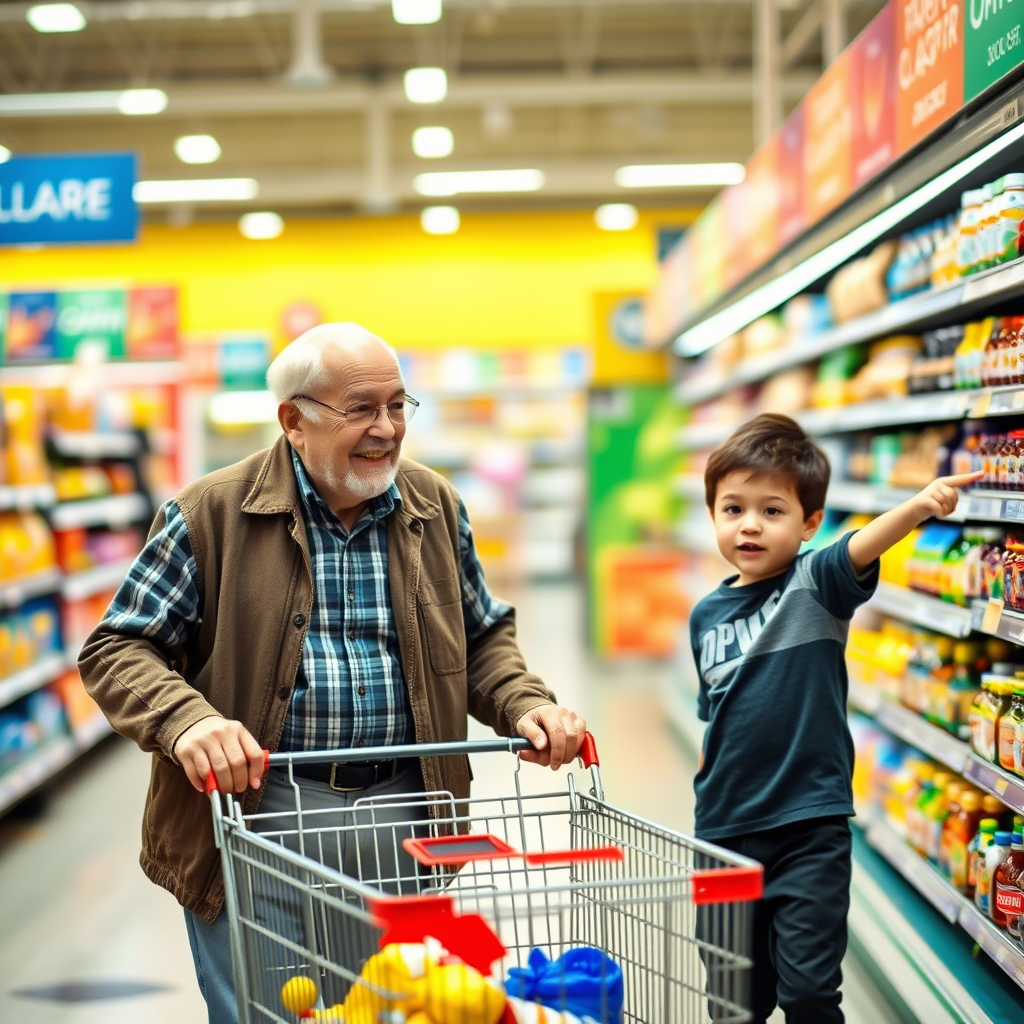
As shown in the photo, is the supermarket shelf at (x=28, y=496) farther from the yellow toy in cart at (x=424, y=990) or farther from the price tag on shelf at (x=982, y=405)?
the yellow toy in cart at (x=424, y=990)

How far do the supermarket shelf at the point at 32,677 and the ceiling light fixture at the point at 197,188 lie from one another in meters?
9.21

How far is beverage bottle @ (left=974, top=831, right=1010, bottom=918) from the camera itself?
2.85 meters

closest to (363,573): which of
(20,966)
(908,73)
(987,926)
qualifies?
(987,926)

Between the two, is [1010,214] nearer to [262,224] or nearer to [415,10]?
[415,10]

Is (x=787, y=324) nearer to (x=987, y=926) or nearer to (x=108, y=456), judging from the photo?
(x=987, y=926)

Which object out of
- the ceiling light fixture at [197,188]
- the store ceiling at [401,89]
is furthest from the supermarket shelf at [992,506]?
the ceiling light fixture at [197,188]

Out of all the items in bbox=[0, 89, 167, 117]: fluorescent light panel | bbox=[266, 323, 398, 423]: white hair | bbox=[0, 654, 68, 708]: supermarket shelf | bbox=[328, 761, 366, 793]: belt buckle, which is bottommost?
bbox=[0, 654, 68, 708]: supermarket shelf

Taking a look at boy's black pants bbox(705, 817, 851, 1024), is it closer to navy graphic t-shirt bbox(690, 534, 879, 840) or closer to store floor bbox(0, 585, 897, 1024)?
navy graphic t-shirt bbox(690, 534, 879, 840)

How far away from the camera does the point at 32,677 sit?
18.3 feet

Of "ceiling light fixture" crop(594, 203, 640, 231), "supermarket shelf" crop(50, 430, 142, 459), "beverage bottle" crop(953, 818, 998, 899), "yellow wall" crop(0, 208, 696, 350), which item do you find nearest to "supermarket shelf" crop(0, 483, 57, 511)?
"supermarket shelf" crop(50, 430, 142, 459)

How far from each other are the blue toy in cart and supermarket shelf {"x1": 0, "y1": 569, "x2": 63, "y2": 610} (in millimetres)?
4240

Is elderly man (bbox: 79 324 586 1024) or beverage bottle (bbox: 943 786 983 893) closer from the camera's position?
elderly man (bbox: 79 324 586 1024)

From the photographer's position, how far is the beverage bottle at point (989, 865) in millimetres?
2846

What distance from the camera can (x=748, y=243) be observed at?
5.71 m
